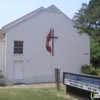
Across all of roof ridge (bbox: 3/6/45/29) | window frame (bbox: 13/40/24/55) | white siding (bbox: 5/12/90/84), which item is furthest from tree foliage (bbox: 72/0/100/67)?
window frame (bbox: 13/40/24/55)

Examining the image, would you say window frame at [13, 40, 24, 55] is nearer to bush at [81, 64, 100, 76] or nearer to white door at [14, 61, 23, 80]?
white door at [14, 61, 23, 80]

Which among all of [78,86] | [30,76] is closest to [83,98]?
[78,86]

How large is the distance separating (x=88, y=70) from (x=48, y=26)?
21.8 ft

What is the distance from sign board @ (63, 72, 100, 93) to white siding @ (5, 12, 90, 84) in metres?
8.85

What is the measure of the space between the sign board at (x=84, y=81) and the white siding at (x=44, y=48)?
885 centimetres

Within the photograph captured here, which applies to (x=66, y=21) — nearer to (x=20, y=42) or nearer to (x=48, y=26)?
(x=48, y=26)

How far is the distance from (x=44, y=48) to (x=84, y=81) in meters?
11.2

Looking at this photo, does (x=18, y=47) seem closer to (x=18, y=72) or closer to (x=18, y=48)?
(x=18, y=48)

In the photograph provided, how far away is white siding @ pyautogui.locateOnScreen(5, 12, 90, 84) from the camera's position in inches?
759

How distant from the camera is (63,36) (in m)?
21.3

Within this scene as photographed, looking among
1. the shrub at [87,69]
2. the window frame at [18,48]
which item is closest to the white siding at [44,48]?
the window frame at [18,48]

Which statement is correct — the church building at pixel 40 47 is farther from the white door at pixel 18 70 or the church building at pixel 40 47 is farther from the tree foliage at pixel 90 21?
the tree foliage at pixel 90 21

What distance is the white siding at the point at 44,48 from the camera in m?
19.3

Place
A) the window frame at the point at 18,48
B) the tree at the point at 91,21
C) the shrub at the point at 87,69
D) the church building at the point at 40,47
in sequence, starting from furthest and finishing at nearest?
the shrub at the point at 87,69, the window frame at the point at 18,48, the church building at the point at 40,47, the tree at the point at 91,21
